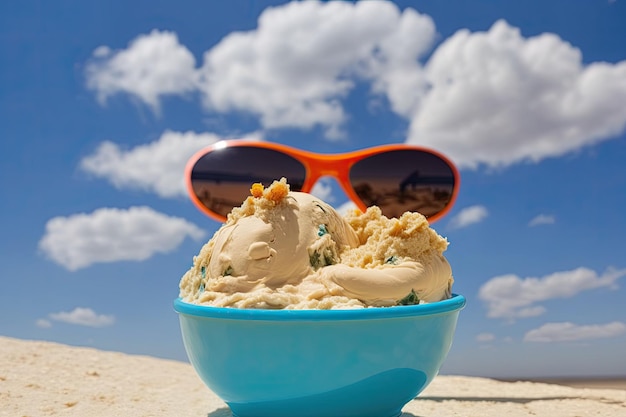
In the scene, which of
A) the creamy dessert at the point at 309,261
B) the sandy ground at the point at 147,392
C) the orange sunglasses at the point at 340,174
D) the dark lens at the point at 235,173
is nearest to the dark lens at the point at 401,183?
the orange sunglasses at the point at 340,174

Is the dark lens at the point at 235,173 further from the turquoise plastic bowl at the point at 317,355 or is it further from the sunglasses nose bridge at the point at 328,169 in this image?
the turquoise plastic bowl at the point at 317,355

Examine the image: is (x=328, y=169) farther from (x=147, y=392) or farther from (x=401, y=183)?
(x=147, y=392)

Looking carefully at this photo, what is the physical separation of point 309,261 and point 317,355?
37 centimetres

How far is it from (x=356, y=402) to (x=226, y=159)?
6.63ft

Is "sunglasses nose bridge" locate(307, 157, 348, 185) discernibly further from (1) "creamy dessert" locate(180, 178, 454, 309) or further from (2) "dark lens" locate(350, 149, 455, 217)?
(1) "creamy dessert" locate(180, 178, 454, 309)

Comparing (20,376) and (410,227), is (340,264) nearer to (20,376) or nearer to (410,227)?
(410,227)

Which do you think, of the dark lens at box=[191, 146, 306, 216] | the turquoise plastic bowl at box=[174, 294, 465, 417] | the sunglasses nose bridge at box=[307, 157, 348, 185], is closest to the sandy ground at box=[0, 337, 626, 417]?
the turquoise plastic bowl at box=[174, 294, 465, 417]

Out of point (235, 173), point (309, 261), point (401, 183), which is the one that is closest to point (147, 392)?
point (235, 173)

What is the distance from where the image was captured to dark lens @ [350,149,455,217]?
3803mm

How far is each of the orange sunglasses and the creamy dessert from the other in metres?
1.27

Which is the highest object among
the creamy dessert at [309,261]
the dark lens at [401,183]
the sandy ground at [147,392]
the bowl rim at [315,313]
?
the dark lens at [401,183]

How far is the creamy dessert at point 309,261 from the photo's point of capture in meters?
2.07

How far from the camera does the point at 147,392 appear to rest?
3574 millimetres

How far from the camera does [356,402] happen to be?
210 centimetres
